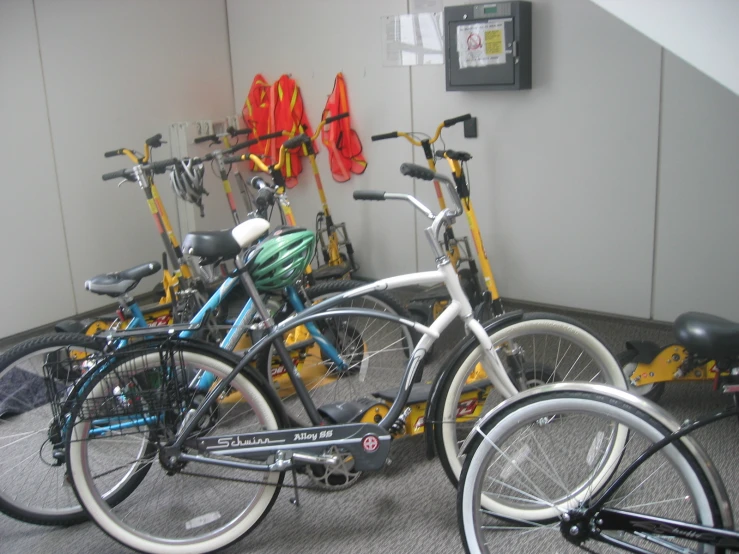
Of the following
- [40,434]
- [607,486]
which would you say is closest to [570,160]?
[607,486]

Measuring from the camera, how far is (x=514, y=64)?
12.1 ft

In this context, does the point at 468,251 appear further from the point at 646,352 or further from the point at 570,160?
the point at 646,352

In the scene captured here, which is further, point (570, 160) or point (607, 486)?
point (570, 160)

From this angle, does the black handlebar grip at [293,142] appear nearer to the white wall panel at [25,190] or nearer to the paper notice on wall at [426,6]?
the paper notice on wall at [426,6]

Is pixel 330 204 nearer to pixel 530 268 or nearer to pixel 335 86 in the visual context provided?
pixel 335 86

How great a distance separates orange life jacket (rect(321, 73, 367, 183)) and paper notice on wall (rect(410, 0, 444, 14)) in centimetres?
61

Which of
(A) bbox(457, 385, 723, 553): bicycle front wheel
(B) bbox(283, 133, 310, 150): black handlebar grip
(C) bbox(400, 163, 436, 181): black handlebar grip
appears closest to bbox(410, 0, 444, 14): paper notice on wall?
(B) bbox(283, 133, 310, 150): black handlebar grip

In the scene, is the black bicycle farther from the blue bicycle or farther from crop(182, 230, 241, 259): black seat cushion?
crop(182, 230, 241, 259): black seat cushion

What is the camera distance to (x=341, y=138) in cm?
449

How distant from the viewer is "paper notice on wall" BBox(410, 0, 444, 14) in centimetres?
402

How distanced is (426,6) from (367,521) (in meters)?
2.85

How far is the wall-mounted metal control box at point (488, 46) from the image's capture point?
12.0 ft

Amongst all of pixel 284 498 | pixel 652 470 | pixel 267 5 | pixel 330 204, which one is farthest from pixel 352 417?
pixel 267 5

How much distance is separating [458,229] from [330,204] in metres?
0.95
